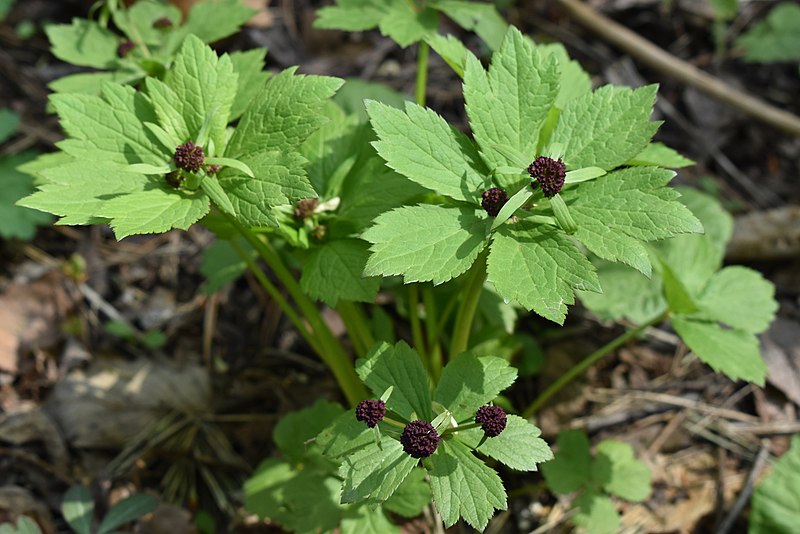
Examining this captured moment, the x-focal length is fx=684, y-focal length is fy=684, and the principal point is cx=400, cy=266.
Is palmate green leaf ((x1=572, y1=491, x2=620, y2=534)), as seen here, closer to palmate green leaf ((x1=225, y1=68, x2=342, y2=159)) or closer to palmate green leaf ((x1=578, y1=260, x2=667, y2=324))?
palmate green leaf ((x1=578, y1=260, x2=667, y2=324))

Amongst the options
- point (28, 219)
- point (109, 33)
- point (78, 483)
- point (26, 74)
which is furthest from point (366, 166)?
point (26, 74)

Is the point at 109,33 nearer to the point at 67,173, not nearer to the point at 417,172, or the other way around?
the point at 67,173

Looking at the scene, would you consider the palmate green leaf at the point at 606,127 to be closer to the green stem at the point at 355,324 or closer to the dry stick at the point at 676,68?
the green stem at the point at 355,324

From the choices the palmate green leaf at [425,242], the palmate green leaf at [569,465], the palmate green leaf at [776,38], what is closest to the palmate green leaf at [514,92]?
the palmate green leaf at [425,242]

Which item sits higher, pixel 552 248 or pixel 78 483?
pixel 552 248

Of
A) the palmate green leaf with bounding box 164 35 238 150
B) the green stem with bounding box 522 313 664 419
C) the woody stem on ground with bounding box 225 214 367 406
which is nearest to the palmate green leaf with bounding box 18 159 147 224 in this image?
the palmate green leaf with bounding box 164 35 238 150

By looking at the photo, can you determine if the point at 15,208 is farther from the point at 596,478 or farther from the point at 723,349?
the point at 723,349
